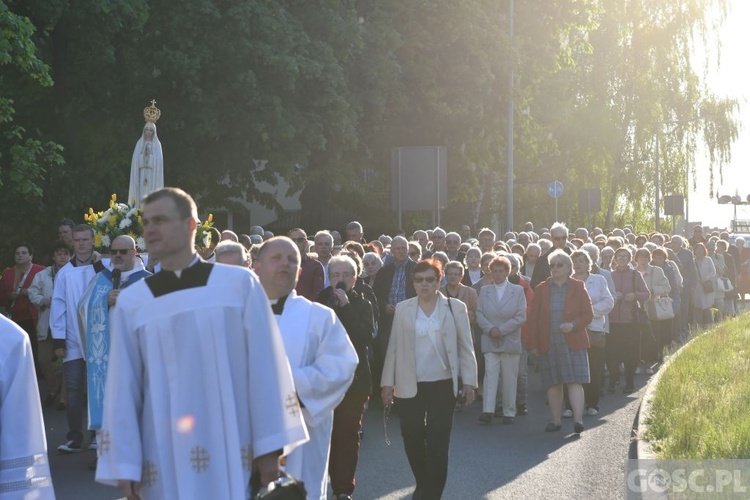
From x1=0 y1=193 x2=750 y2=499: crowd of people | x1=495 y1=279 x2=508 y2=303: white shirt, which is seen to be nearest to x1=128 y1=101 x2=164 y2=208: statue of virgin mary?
x1=0 y1=193 x2=750 y2=499: crowd of people

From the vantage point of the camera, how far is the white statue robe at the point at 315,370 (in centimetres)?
698

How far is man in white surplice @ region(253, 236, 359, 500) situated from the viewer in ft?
22.9

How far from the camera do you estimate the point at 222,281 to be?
17.6ft

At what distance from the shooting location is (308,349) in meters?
7.14

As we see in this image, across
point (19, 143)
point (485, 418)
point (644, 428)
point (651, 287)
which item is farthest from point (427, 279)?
point (19, 143)

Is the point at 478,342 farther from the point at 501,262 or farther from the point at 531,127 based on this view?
the point at 531,127

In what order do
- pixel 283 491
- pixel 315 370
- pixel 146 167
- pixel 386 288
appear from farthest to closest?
1. pixel 146 167
2. pixel 386 288
3. pixel 315 370
4. pixel 283 491

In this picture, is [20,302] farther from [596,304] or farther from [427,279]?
[427,279]

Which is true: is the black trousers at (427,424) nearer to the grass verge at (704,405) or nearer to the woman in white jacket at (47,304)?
the grass verge at (704,405)

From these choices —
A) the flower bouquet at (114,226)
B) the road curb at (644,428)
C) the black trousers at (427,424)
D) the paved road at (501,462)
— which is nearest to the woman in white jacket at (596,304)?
the paved road at (501,462)

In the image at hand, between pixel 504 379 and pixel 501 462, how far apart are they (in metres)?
3.13

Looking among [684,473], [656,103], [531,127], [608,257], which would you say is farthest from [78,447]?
[656,103]

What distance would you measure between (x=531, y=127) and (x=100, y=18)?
59.0 feet

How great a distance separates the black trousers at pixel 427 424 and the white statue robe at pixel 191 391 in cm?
413
